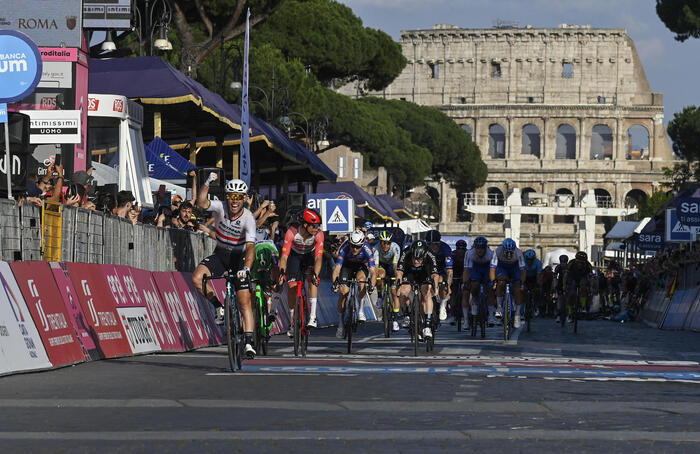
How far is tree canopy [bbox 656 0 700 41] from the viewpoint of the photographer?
44094 mm

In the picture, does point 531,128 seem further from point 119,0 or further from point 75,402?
point 75,402

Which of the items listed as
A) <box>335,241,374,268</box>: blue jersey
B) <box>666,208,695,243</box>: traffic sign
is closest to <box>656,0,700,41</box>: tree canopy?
<box>666,208,695,243</box>: traffic sign

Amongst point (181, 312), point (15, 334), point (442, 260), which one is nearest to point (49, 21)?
point (181, 312)

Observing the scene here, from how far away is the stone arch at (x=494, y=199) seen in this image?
488 ft

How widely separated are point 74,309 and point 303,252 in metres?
3.20

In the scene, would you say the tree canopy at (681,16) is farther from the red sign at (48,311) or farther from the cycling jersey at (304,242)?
the red sign at (48,311)

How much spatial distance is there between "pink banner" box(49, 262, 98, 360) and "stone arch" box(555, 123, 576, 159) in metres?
144

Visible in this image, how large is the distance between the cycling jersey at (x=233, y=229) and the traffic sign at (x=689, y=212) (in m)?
20.7

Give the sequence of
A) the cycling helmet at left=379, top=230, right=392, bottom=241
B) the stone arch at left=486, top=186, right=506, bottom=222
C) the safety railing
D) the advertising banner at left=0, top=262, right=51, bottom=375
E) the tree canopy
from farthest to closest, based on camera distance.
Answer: the stone arch at left=486, top=186, right=506, bottom=222 → the tree canopy → the cycling helmet at left=379, top=230, right=392, bottom=241 → the safety railing → the advertising banner at left=0, top=262, right=51, bottom=375

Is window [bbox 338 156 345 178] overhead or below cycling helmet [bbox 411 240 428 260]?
overhead

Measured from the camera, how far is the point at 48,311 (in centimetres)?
1305

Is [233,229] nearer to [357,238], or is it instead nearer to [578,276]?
[357,238]

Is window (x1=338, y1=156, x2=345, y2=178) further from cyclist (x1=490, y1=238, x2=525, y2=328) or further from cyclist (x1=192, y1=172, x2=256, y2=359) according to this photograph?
cyclist (x1=192, y1=172, x2=256, y2=359)

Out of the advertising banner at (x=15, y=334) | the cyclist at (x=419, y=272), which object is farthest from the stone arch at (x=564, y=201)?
the advertising banner at (x=15, y=334)
